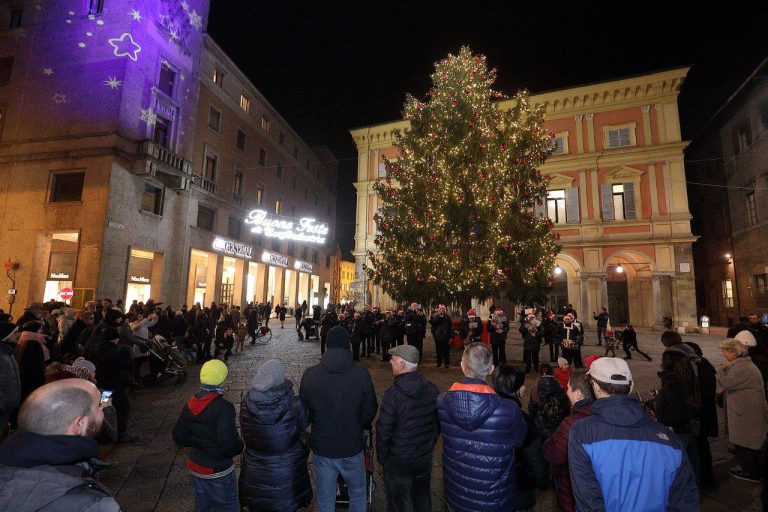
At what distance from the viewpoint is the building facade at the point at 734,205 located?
21141 mm

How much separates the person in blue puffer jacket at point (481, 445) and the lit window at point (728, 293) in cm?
3108

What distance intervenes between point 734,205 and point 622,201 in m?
7.46

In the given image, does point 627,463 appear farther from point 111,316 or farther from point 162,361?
point 162,361

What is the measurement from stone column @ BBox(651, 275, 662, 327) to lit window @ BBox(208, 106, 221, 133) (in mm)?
29291

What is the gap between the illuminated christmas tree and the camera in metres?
13.5

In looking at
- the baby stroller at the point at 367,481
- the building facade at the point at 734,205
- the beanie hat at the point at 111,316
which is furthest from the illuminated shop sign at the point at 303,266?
the baby stroller at the point at 367,481

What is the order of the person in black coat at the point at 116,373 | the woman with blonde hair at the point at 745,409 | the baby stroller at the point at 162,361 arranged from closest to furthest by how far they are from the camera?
the woman with blonde hair at the point at 745,409 < the person in black coat at the point at 116,373 < the baby stroller at the point at 162,361

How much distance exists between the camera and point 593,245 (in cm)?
2355

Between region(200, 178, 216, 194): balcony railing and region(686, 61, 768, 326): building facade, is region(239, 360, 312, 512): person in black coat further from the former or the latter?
region(686, 61, 768, 326): building facade

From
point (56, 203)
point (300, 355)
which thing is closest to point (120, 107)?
point (56, 203)

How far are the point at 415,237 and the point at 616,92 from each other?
1964cm

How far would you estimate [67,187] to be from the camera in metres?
17.7

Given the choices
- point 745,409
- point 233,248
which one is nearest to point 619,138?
point 745,409

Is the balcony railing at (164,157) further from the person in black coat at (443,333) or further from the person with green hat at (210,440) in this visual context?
the person with green hat at (210,440)
